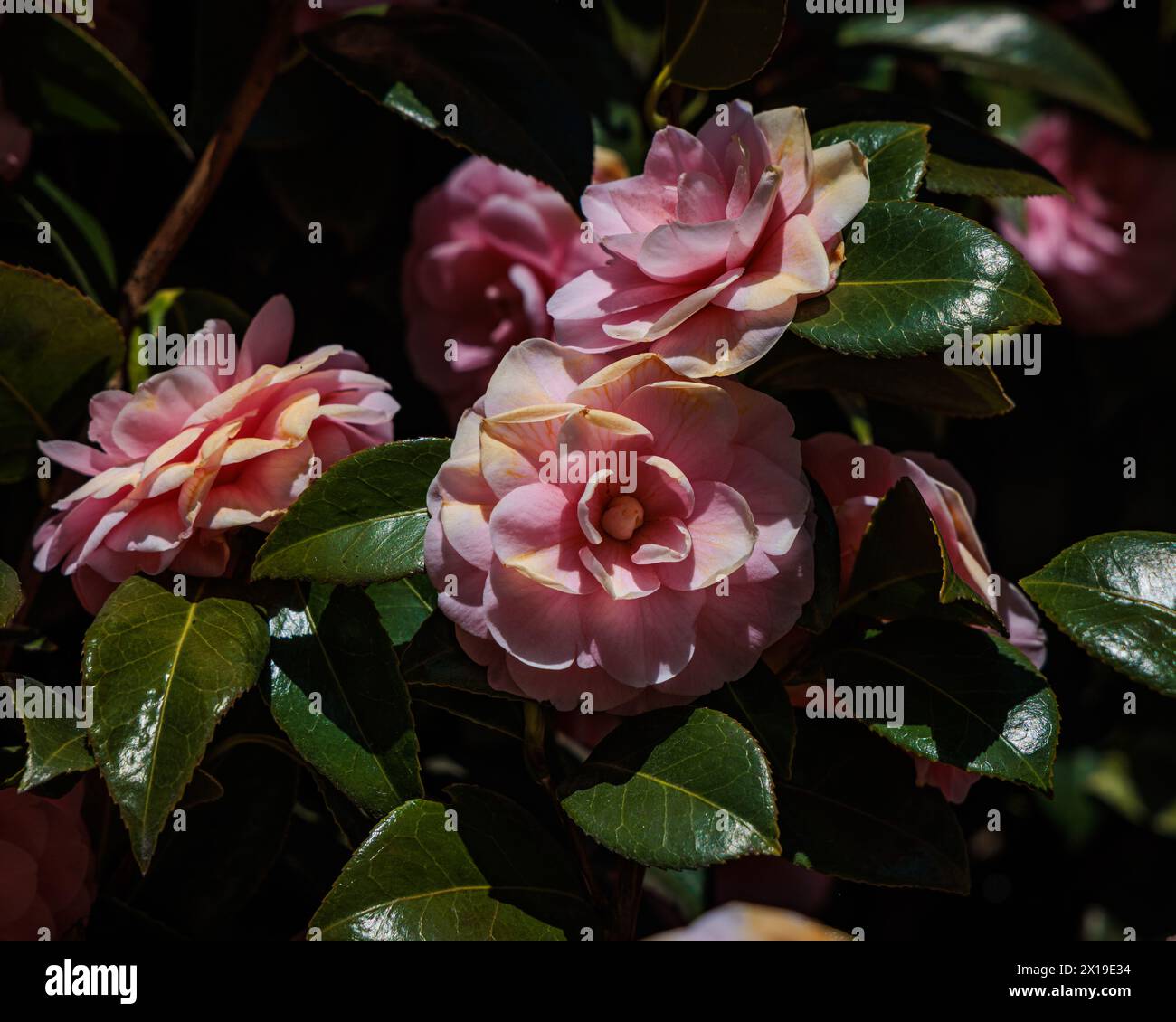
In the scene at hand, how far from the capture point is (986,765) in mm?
665

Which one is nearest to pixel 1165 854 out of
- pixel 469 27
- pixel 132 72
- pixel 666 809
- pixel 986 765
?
pixel 986 765

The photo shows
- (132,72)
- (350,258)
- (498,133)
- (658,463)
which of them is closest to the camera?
(658,463)

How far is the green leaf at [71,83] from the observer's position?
0.92 metres

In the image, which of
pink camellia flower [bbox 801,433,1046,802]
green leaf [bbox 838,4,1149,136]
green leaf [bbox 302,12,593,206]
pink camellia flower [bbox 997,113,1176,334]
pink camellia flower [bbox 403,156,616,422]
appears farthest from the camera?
pink camellia flower [bbox 997,113,1176,334]

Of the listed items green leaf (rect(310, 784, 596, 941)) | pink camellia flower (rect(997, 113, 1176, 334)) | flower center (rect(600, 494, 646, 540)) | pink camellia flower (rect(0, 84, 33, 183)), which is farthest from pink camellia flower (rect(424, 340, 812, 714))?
pink camellia flower (rect(997, 113, 1176, 334))

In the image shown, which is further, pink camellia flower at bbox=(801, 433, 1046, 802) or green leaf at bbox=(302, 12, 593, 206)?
green leaf at bbox=(302, 12, 593, 206)

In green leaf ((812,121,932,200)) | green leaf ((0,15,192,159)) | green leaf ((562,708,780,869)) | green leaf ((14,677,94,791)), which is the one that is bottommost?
green leaf ((562,708,780,869))

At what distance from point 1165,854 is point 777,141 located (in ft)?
3.63

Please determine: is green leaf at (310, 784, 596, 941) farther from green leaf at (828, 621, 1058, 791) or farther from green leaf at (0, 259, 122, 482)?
green leaf at (0, 259, 122, 482)

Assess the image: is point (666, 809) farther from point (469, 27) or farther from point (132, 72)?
point (132, 72)

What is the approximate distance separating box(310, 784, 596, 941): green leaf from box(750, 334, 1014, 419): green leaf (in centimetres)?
30

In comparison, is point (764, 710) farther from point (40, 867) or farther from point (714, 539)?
point (40, 867)

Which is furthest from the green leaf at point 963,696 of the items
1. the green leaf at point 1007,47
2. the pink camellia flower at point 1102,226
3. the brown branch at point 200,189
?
the pink camellia flower at point 1102,226

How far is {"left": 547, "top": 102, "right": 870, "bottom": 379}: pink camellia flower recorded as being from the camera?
65 cm
